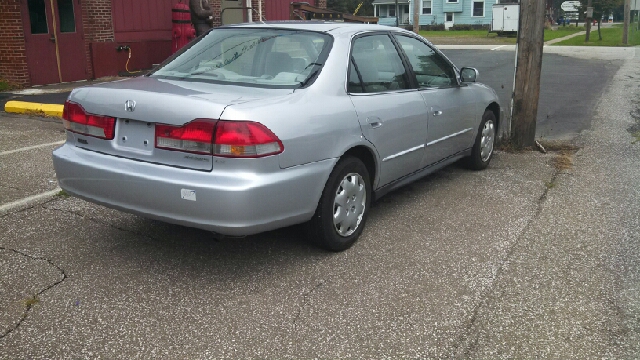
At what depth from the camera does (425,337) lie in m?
3.46

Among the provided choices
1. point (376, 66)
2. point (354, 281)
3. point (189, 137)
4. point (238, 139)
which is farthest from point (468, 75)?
point (189, 137)

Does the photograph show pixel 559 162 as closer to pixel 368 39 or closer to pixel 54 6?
pixel 368 39

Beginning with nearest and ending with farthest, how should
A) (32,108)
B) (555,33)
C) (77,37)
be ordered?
(32,108), (77,37), (555,33)

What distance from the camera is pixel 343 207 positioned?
4.52m

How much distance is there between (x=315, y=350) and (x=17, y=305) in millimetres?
1776

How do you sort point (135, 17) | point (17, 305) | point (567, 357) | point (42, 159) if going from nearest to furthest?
point (567, 357) → point (17, 305) → point (42, 159) → point (135, 17)

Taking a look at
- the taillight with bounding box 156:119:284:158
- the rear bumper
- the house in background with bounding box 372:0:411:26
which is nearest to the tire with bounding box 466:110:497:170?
the rear bumper

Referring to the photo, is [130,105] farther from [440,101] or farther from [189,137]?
[440,101]

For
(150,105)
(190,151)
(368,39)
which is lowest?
(190,151)

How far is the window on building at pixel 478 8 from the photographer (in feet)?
184

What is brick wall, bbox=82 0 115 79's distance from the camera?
13.8 metres

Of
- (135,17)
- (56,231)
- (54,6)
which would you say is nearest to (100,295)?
(56,231)

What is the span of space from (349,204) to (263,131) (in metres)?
1.06

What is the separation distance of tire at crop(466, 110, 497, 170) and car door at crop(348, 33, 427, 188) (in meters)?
1.44
